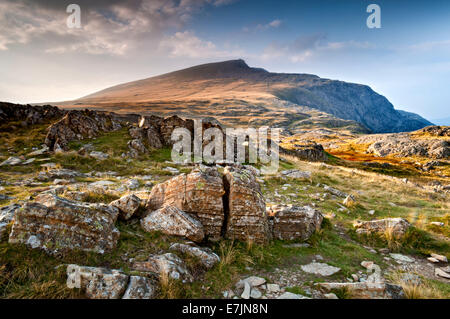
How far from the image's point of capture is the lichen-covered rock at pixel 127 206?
7.05m

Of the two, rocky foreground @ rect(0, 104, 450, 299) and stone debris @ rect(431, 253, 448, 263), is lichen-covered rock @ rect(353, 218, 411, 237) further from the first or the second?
stone debris @ rect(431, 253, 448, 263)

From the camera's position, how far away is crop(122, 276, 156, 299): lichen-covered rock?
4.30 meters

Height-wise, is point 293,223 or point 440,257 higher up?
point 293,223

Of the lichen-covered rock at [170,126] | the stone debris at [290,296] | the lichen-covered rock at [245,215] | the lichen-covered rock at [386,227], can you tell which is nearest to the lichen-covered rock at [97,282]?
the stone debris at [290,296]

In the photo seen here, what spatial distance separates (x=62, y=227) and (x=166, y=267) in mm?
2992

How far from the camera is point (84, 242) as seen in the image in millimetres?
5332

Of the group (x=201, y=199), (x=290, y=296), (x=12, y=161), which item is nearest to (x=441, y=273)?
(x=290, y=296)

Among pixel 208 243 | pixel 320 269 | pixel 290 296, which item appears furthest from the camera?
pixel 208 243

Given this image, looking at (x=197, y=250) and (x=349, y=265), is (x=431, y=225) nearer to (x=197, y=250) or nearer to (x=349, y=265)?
(x=349, y=265)

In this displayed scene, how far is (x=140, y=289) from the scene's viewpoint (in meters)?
4.39

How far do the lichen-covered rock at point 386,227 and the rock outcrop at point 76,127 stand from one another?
2536 cm

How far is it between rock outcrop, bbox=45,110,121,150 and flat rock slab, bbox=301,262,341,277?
23.6 m

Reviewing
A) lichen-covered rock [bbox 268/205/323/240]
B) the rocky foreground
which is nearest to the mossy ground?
the rocky foreground

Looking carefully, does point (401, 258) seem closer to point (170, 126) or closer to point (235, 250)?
point (235, 250)
